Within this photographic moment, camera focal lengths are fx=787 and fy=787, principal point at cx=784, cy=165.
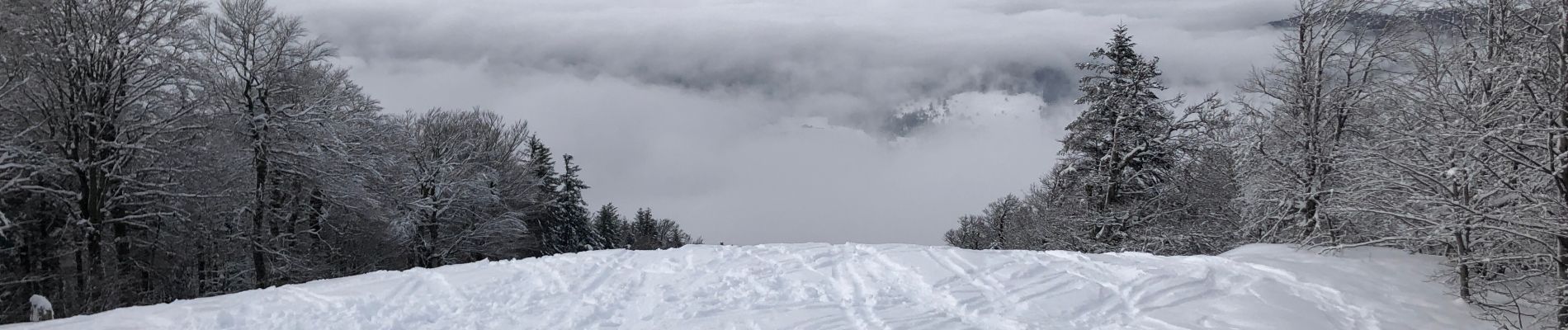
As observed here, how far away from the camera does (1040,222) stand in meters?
27.5

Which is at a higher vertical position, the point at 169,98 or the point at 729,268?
the point at 169,98

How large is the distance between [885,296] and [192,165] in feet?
57.9

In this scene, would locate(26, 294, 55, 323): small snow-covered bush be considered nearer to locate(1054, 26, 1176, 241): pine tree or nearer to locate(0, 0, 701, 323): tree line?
locate(0, 0, 701, 323): tree line

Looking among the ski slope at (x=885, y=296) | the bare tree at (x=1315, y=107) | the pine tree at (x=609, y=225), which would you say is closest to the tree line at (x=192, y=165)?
the ski slope at (x=885, y=296)

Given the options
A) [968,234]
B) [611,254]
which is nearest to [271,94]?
[611,254]

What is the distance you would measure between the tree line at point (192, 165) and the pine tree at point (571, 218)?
5.91 metres

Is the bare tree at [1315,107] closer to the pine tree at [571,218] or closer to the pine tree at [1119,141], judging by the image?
the pine tree at [1119,141]

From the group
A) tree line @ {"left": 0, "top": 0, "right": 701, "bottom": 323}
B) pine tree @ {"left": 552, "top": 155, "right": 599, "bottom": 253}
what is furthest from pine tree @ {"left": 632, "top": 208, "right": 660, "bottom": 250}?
tree line @ {"left": 0, "top": 0, "right": 701, "bottom": 323}

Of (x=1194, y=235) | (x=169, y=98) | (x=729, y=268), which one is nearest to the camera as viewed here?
(x=729, y=268)

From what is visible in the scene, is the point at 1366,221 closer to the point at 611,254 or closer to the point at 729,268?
the point at 729,268

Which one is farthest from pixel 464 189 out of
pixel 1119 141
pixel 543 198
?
pixel 1119 141

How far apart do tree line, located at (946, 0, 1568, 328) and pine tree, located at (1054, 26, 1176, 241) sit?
0.15ft

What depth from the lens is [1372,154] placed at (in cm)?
996

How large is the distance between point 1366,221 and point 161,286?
29.7m
